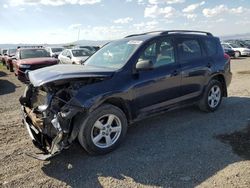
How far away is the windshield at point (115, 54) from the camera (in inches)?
200

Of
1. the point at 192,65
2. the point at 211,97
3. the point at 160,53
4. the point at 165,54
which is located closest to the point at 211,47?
the point at 192,65

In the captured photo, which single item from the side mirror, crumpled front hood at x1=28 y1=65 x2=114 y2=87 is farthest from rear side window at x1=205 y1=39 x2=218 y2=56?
crumpled front hood at x1=28 y1=65 x2=114 y2=87

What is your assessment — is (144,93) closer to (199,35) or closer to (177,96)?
(177,96)

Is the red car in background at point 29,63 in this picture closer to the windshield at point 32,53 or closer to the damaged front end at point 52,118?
the windshield at point 32,53

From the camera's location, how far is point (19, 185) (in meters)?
3.76

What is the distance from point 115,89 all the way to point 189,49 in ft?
7.52

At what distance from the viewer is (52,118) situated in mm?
4184

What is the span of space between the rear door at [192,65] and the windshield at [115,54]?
1.08 m

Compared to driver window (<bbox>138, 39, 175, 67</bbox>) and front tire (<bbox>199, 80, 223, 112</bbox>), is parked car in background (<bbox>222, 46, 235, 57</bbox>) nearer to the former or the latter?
front tire (<bbox>199, 80, 223, 112</bbox>)

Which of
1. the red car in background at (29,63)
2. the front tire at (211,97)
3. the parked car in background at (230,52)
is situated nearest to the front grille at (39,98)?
the front tire at (211,97)

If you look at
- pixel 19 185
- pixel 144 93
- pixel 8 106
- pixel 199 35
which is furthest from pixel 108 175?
pixel 8 106

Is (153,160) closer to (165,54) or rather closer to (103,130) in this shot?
(103,130)

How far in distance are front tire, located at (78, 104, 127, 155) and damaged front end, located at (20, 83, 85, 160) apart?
218 millimetres

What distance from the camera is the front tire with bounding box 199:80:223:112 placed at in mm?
6414
